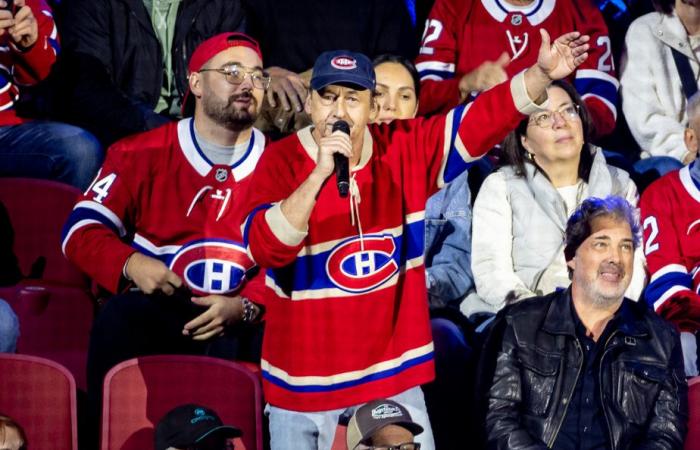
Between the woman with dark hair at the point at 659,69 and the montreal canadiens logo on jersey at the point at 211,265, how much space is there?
2246 millimetres

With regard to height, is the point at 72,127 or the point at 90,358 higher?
the point at 72,127

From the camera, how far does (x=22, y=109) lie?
5.80 metres

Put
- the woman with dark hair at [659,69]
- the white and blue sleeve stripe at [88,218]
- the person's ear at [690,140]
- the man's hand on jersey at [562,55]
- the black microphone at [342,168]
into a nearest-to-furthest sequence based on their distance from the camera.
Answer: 1. the black microphone at [342,168]
2. the man's hand on jersey at [562,55]
3. the white and blue sleeve stripe at [88,218]
4. the person's ear at [690,140]
5. the woman with dark hair at [659,69]

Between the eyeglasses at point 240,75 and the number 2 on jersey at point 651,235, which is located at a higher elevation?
the eyeglasses at point 240,75

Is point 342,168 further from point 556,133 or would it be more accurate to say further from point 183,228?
point 556,133

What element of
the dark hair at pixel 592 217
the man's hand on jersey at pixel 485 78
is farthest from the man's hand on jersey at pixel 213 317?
the man's hand on jersey at pixel 485 78

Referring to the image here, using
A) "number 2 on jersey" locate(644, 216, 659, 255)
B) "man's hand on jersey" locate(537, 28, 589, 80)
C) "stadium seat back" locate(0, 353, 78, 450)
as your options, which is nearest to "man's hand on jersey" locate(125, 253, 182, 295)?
"stadium seat back" locate(0, 353, 78, 450)

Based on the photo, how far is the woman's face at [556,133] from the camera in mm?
5305

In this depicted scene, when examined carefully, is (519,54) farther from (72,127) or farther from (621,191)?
(72,127)

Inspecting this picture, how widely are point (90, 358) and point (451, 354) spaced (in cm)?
121

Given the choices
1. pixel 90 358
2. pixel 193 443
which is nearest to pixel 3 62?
pixel 90 358

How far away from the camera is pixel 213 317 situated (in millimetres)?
4566

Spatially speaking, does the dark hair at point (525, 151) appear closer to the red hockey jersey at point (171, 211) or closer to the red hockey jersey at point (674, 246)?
the red hockey jersey at point (674, 246)

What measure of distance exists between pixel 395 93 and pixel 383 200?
1609 millimetres
